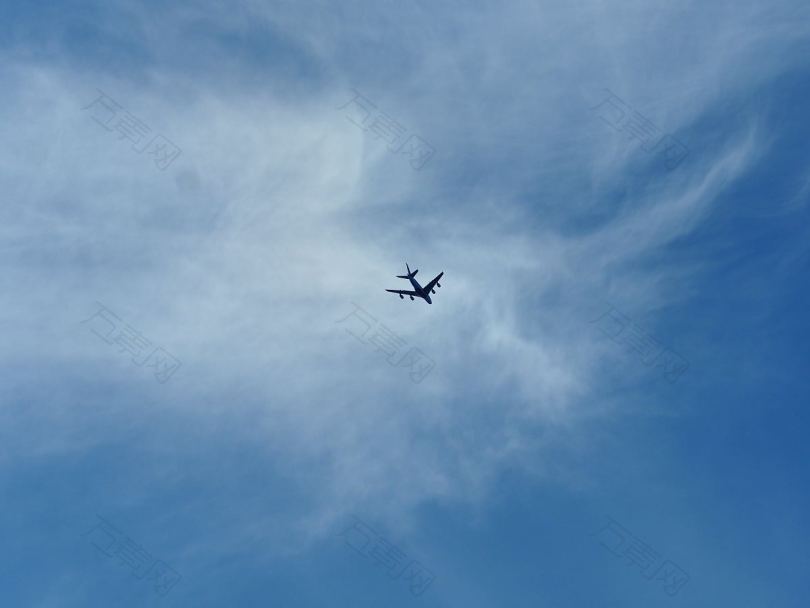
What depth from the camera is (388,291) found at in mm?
108125

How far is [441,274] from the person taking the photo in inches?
4274

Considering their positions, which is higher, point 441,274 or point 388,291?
point 441,274

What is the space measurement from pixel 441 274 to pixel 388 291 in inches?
576
